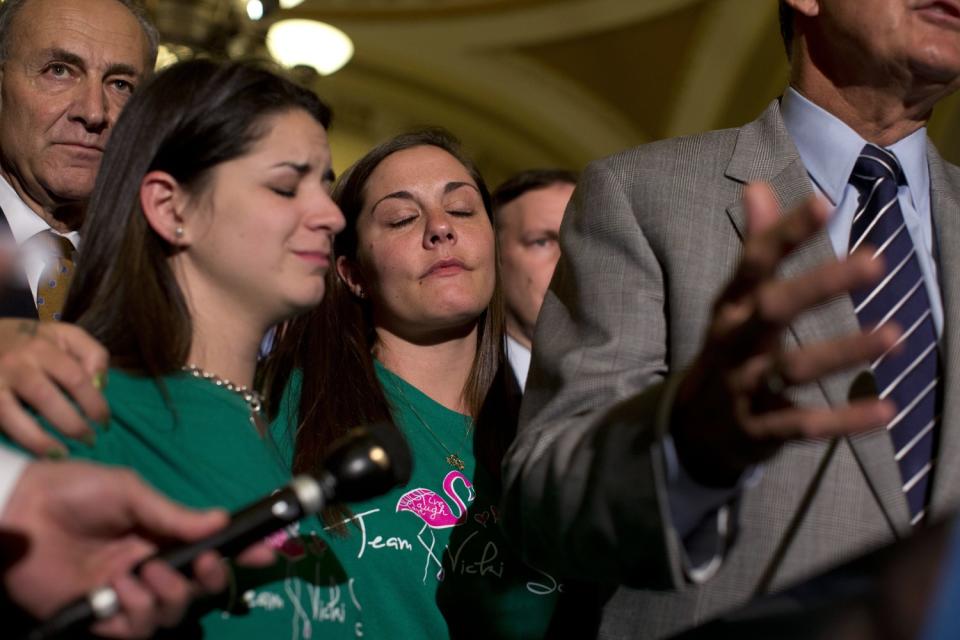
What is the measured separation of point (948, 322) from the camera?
5.86ft

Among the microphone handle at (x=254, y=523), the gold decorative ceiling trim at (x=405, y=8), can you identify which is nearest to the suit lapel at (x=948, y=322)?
the microphone handle at (x=254, y=523)

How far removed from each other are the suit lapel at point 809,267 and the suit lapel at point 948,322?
64 millimetres

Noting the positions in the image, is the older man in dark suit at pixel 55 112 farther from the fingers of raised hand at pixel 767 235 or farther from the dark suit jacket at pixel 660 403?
the fingers of raised hand at pixel 767 235

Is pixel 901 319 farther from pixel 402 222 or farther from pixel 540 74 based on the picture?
pixel 540 74

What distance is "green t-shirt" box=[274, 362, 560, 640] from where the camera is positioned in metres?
2.21

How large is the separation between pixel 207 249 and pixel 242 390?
0.21 m

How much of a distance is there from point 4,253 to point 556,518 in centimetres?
67

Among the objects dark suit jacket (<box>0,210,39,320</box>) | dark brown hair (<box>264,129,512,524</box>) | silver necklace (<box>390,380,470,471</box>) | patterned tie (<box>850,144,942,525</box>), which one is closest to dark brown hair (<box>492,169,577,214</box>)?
dark brown hair (<box>264,129,512,524</box>)

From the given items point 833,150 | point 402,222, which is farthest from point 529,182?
point 833,150

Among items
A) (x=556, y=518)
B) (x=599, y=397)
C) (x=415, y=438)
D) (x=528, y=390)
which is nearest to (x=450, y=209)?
(x=415, y=438)

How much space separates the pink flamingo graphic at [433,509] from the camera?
2.34 metres

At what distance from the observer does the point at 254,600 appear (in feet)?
5.47

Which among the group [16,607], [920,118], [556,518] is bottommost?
[556,518]

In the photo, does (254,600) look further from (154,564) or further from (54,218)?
(54,218)
